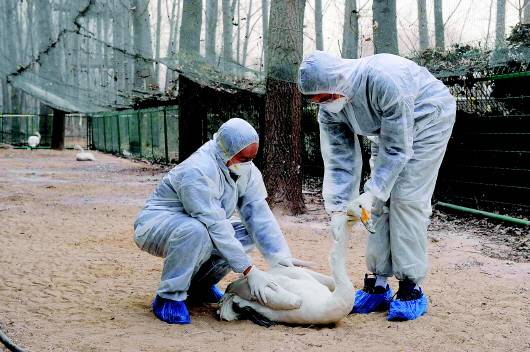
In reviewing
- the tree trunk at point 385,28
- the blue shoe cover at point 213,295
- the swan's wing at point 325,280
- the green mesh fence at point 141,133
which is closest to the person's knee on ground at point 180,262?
the blue shoe cover at point 213,295

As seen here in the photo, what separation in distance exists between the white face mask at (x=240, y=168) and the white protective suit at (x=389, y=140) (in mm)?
573

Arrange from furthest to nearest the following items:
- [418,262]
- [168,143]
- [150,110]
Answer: [150,110] < [168,143] < [418,262]

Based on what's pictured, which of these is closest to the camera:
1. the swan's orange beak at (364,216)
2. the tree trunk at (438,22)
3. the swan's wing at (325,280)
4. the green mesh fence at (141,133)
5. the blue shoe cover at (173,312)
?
the swan's orange beak at (364,216)

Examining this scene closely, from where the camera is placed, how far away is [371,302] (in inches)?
168

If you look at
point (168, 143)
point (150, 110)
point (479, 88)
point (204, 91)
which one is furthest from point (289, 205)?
point (150, 110)

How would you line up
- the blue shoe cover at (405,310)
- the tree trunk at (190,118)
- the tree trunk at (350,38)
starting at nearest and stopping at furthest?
the blue shoe cover at (405,310)
the tree trunk at (190,118)
the tree trunk at (350,38)

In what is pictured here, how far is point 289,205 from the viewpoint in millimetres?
8773

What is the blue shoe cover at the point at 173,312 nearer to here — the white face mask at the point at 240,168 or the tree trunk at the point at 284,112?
the white face mask at the point at 240,168

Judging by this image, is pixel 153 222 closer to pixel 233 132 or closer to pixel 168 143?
pixel 233 132

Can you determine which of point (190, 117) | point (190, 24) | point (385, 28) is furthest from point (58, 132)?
point (385, 28)

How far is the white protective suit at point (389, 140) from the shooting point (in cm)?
377

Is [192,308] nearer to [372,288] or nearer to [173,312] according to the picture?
[173,312]

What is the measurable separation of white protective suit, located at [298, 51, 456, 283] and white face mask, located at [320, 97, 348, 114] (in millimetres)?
45

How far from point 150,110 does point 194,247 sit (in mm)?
18131
